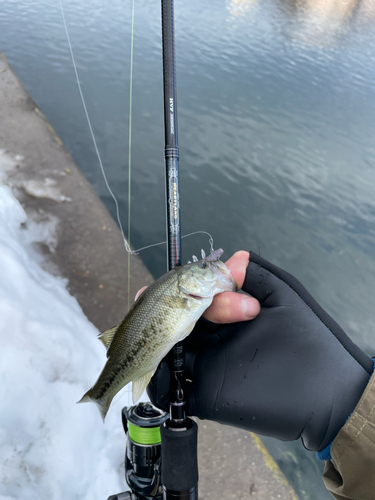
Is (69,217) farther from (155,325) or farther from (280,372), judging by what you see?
(280,372)

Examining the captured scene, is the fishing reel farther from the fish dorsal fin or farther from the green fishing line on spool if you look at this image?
the fish dorsal fin

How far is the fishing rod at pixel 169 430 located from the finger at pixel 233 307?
10.3 inches

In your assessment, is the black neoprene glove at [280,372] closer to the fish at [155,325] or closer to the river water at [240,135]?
the fish at [155,325]

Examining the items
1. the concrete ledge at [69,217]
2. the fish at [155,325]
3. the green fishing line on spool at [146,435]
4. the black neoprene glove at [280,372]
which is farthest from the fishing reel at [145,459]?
the concrete ledge at [69,217]

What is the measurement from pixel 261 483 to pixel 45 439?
1569 millimetres

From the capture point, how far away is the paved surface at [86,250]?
2.44m

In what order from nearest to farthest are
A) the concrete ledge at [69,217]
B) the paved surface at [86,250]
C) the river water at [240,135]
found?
the paved surface at [86,250] → the concrete ledge at [69,217] → the river water at [240,135]

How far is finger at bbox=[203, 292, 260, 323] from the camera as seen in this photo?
1605mm

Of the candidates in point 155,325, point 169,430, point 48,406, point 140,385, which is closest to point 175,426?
point 169,430

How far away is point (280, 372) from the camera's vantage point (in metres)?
1.52

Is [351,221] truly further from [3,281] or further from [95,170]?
[3,281]

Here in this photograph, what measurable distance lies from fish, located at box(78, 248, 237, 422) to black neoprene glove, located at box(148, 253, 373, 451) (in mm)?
168

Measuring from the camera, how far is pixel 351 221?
5.18 meters

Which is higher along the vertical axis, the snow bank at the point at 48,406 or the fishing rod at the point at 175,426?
the fishing rod at the point at 175,426
